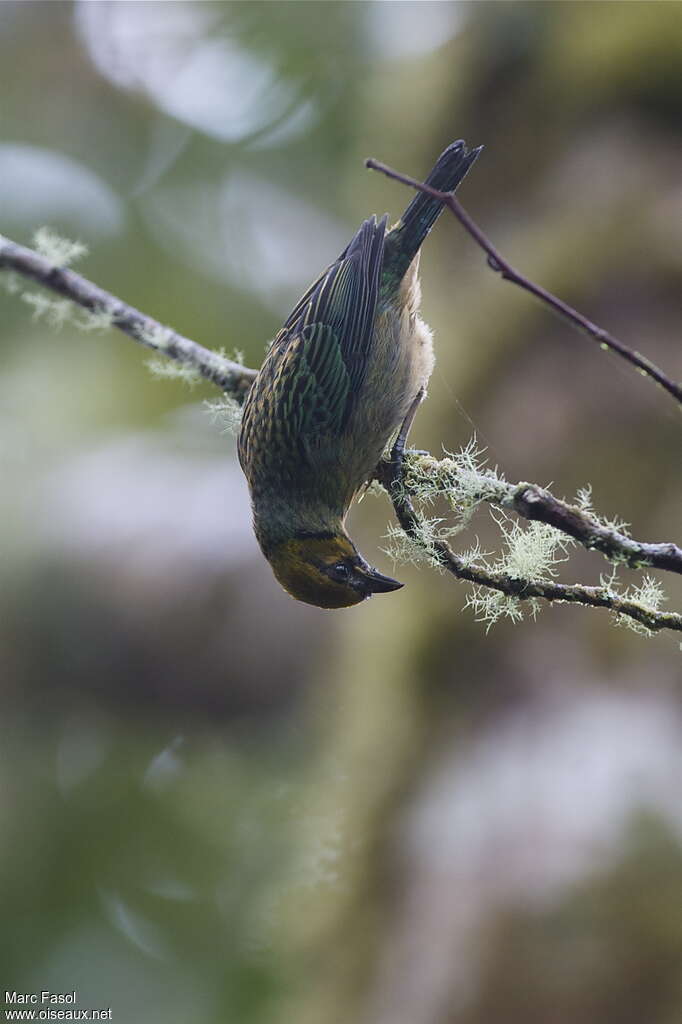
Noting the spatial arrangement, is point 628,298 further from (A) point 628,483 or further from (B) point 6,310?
(B) point 6,310

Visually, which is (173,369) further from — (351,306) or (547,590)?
(547,590)

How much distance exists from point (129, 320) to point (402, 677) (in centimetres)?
257

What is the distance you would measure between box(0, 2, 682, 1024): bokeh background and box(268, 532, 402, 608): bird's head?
0.37 meters

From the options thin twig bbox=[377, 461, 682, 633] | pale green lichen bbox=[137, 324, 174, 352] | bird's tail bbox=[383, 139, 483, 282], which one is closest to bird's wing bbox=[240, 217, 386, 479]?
bird's tail bbox=[383, 139, 483, 282]

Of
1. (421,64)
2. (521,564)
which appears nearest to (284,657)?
(521,564)

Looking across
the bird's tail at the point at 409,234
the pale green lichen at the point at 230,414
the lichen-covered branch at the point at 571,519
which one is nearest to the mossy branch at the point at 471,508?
the lichen-covered branch at the point at 571,519

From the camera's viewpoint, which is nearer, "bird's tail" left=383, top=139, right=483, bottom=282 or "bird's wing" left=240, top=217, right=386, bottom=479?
"bird's wing" left=240, top=217, right=386, bottom=479

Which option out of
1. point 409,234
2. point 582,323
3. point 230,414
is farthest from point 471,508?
point 409,234

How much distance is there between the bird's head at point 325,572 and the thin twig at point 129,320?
0.47 meters

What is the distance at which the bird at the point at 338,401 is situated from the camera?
2314 mm

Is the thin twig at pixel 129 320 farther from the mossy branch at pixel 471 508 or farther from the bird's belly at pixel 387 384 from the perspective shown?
the bird's belly at pixel 387 384

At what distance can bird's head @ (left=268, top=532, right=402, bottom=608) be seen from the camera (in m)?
2.22

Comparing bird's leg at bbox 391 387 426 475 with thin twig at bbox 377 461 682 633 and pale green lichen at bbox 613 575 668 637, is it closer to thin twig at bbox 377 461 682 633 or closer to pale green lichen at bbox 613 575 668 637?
thin twig at bbox 377 461 682 633

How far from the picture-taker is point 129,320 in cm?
232
